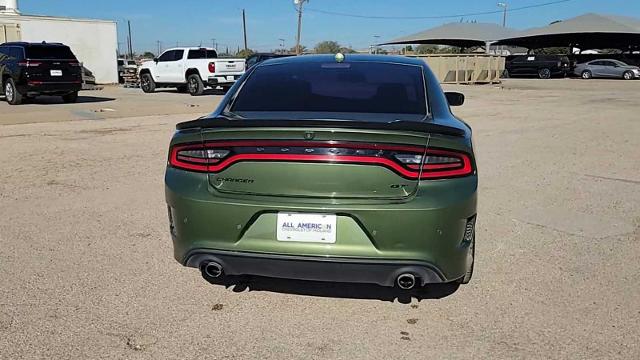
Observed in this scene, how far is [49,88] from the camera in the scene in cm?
1731

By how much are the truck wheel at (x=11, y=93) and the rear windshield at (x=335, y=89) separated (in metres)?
15.6

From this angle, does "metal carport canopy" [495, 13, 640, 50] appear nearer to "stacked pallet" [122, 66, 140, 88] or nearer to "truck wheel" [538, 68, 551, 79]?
"truck wheel" [538, 68, 551, 79]

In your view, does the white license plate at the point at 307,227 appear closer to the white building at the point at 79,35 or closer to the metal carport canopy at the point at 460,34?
the white building at the point at 79,35

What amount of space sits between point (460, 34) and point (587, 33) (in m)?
12.3

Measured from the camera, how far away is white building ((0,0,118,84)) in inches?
1069

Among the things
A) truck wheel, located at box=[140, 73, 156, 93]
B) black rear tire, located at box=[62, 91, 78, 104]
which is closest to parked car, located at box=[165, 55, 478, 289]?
black rear tire, located at box=[62, 91, 78, 104]

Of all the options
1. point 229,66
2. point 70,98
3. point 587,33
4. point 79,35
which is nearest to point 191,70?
point 229,66

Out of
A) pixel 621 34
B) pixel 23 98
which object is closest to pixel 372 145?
pixel 23 98

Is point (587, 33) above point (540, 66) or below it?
above

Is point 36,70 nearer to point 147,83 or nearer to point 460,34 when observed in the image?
point 147,83

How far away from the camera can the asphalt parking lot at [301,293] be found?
3.04 meters

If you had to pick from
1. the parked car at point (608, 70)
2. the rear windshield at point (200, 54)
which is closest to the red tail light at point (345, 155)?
the rear windshield at point (200, 54)

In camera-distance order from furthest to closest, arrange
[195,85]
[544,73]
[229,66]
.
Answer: [544,73] < [195,85] < [229,66]

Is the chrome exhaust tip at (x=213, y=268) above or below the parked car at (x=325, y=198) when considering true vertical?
below
